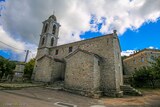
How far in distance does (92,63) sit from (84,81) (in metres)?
2.63

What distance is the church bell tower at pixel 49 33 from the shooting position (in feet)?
86.0

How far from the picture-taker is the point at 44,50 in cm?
2534

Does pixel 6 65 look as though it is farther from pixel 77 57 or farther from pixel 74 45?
pixel 77 57

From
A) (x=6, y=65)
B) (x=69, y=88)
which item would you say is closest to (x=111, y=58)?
(x=69, y=88)

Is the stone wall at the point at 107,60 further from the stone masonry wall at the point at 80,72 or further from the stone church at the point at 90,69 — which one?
the stone masonry wall at the point at 80,72

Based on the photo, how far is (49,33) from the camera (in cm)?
2650

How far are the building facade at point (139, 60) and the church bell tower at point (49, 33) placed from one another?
876 inches

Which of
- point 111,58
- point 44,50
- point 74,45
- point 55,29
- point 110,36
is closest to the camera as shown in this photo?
point 111,58

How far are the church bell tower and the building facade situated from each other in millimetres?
22253

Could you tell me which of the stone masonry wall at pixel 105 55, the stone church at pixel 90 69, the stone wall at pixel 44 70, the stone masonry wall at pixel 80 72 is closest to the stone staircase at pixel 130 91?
the stone church at pixel 90 69

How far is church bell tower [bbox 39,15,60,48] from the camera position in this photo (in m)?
26.2

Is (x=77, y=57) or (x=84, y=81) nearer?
(x=84, y=81)

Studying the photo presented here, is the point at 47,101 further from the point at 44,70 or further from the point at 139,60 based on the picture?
the point at 139,60

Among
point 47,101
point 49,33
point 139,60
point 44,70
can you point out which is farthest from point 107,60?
point 139,60
